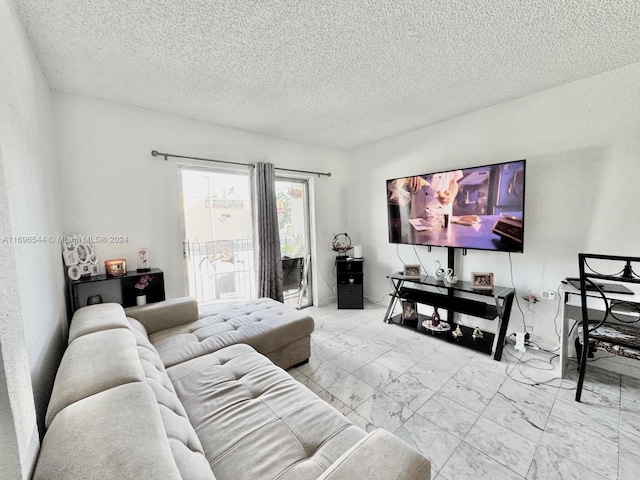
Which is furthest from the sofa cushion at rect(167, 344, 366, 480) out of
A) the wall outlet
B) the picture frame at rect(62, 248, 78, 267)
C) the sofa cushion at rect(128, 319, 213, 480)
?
the wall outlet

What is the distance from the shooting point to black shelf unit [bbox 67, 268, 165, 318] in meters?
2.07

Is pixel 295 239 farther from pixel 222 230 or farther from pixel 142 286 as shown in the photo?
pixel 142 286

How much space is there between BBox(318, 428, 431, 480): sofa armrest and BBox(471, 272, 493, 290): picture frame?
2.09 m

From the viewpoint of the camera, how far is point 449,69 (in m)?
1.88

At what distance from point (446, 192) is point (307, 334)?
6.55 feet

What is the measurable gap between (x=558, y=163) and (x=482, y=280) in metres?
1.20

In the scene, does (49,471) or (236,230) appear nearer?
(49,471)

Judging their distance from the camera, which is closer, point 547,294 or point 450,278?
point 547,294

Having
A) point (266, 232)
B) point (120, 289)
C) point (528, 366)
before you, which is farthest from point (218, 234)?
point (528, 366)

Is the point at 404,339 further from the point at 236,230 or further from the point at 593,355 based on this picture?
the point at 236,230

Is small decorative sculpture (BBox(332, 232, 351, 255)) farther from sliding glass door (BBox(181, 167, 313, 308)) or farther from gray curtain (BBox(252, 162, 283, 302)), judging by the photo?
gray curtain (BBox(252, 162, 283, 302))

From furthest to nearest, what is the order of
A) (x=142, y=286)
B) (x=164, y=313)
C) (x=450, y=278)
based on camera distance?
(x=450, y=278) < (x=142, y=286) < (x=164, y=313)

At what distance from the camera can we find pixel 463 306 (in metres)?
2.54

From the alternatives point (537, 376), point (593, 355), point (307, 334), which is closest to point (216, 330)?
point (307, 334)
